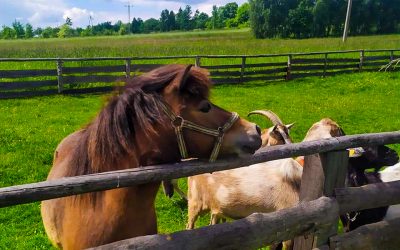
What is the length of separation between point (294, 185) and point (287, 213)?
1615mm

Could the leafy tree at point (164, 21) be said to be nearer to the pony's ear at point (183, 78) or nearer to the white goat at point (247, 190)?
the white goat at point (247, 190)

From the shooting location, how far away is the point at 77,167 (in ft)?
9.10

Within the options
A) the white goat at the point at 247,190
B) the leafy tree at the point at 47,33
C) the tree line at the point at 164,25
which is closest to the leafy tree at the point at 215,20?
the tree line at the point at 164,25

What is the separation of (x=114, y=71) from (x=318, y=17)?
60159 millimetres

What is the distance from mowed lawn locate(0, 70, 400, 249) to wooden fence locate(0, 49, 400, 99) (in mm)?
617

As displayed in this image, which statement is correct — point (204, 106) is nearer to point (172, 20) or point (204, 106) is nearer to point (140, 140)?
point (140, 140)

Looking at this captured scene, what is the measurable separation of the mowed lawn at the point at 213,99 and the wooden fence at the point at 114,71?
0.62 meters

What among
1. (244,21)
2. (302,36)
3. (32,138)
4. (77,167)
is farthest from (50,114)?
(244,21)

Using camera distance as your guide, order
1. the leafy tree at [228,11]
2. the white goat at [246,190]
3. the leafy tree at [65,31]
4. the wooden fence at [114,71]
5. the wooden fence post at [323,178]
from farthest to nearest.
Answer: the leafy tree at [228,11] < the leafy tree at [65,31] < the wooden fence at [114,71] < the white goat at [246,190] < the wooden fence post at [323,178]

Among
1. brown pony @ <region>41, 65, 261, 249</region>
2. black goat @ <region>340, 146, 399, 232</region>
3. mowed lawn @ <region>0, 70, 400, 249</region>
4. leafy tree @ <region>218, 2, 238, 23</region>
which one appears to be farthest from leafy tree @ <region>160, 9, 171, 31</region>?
brown pony @ <region>41, 65, 261, 249</region>

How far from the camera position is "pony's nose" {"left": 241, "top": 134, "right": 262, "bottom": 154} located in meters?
2.42

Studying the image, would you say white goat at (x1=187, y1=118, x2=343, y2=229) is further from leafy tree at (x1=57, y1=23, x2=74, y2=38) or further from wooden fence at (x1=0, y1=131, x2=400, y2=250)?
leafy tree at (x1=57, y1=23, x2=74, y2=38)

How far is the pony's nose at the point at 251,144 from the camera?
242 centimetres

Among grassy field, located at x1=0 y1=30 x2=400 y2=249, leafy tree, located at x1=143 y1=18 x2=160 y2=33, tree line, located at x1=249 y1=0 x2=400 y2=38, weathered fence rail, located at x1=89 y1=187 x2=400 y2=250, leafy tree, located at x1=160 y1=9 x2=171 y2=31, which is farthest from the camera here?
leafy tree, located at x1=143 y1=18 x2=160 y2=33
